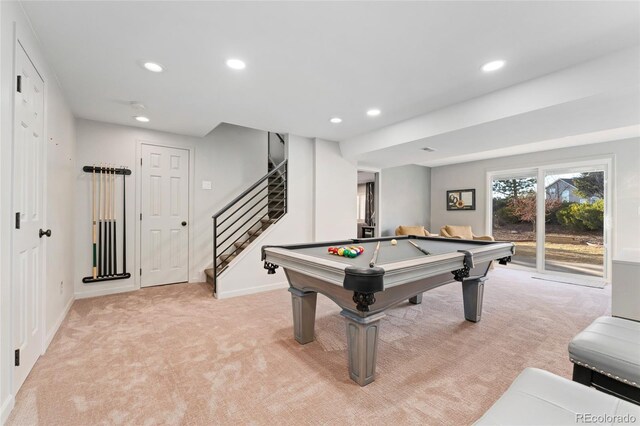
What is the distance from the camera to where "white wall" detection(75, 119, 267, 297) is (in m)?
Result: 3.75

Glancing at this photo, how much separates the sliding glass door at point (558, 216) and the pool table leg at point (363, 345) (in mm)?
5339

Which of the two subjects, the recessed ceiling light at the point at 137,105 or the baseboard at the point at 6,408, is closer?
the baseboard at the point at 6,408

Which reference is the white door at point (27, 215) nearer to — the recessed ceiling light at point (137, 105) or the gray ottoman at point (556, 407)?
the recessed ceiling light at point (137, 105)

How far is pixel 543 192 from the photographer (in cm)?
551

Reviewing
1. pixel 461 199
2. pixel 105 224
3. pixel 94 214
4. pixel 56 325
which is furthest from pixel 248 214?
pixel 461 199

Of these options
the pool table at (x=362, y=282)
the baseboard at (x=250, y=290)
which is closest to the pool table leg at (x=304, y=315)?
the pool table at (x=362, y=282)

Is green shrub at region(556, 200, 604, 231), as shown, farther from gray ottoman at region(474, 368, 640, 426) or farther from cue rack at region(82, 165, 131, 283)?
cue rack at region(82, 165, 131, 283)

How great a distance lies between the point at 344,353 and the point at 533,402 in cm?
148

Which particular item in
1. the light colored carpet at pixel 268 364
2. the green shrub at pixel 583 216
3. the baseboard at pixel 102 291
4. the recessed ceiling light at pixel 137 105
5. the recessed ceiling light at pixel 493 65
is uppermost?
the recessed ceiling light at pixel 493 65

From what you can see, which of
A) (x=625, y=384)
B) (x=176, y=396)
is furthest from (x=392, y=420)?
(x=176, y=396)

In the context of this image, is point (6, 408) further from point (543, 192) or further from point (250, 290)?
point (543, 192)

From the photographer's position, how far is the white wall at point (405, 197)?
6.68m

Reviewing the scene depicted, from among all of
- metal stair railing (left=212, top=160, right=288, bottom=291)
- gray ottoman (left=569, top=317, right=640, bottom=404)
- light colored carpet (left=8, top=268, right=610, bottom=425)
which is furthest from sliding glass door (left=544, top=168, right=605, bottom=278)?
metal stair railing (left=212, top=160, right=288, bottom=291)

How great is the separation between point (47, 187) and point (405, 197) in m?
6.51
